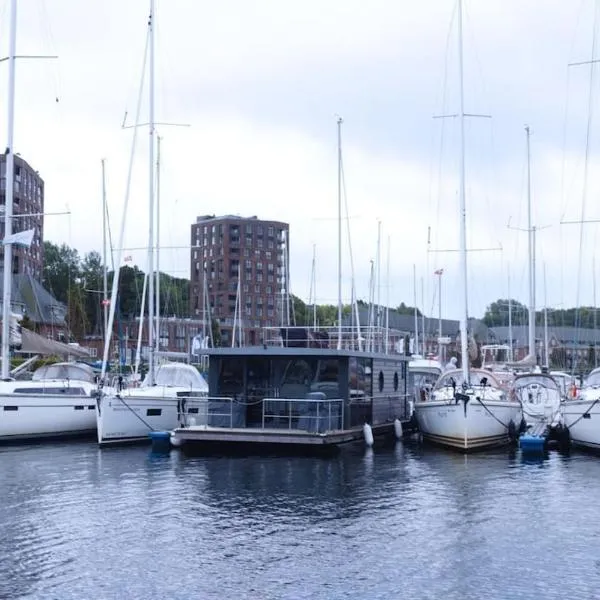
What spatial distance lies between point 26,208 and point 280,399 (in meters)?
88.2

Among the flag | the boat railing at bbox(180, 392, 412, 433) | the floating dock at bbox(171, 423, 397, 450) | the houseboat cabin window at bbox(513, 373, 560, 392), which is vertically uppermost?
the flag

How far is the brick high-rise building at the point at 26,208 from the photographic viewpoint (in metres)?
101

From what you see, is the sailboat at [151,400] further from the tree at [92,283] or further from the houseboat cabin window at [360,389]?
the tree at [92,283]

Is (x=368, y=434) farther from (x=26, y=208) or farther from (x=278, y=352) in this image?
(x=26, y=208)

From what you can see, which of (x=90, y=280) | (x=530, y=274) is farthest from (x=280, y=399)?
(x=90, y=280)

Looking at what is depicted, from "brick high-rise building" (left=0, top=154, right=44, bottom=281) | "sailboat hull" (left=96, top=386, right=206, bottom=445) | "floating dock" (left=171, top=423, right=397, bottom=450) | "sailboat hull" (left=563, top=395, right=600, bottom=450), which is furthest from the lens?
"brick high-rise building" (left=0, top=154, right=44, bottom=281)

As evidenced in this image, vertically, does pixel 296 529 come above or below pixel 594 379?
below

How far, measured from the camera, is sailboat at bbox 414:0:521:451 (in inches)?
1123

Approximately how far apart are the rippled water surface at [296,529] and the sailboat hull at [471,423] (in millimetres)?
2892

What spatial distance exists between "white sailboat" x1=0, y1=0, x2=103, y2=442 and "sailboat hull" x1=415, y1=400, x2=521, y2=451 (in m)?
12.3

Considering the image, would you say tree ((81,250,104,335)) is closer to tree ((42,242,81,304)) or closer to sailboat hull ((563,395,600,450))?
tree ((42,242,81,304))

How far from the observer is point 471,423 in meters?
28.5

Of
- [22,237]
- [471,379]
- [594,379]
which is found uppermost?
[22,237]

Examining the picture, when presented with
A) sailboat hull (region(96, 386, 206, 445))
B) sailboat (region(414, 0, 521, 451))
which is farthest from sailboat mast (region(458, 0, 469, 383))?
sailboat hull (region(96, 386, 206, 445))
